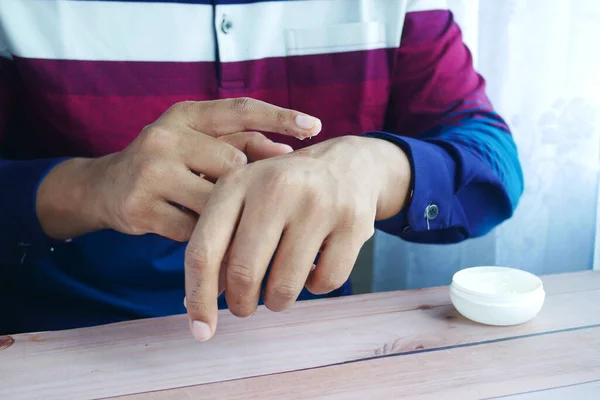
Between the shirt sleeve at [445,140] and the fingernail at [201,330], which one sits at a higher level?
the shirt sleeve at [445,140]

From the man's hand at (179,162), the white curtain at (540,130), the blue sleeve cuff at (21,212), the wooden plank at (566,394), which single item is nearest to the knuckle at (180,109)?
the man's hand at (179,162)

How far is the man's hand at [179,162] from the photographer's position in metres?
0.61

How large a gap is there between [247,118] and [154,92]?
0.38 m

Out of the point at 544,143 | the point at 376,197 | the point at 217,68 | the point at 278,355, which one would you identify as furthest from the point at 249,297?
the point at 544,143

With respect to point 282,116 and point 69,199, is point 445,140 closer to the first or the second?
point 282,116

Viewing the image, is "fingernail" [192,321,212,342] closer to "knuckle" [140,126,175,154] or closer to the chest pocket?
"knuckle" [140,126,175,154]

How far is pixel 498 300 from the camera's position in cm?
64

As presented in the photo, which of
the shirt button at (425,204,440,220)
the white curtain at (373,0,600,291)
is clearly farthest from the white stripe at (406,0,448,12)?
the shirt button at (425,204,440,220)

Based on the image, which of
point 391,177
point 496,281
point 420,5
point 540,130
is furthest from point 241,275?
point 540,130

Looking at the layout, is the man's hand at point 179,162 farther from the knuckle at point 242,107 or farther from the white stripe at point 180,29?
the white stripe at point 180,29

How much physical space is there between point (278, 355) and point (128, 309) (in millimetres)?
405

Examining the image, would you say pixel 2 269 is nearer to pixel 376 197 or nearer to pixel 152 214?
pixel 152 214

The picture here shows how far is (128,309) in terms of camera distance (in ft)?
2.96

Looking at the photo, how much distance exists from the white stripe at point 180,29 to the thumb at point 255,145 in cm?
29
